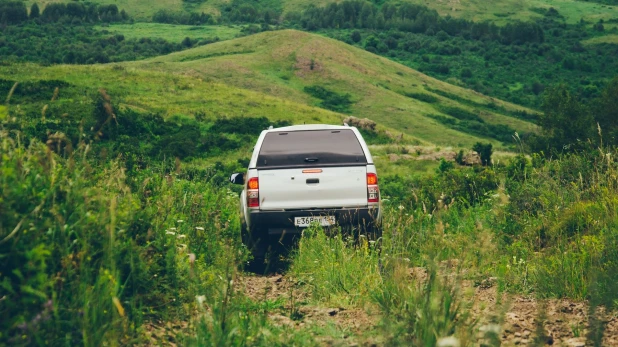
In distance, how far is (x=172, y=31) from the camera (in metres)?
167

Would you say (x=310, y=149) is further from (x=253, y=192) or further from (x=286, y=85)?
(x=286, y=85)

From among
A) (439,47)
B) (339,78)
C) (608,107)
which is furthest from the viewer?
(439,47)

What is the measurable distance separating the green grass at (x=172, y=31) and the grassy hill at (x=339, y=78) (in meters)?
39.2

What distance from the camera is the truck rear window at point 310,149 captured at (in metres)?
9.39

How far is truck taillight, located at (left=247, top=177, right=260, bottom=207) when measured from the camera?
9.19 metres

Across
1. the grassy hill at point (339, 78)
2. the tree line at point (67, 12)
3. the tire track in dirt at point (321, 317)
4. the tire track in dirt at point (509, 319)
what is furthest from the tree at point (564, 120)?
the tree line at point (67, 12)

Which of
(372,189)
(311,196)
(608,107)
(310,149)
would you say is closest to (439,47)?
(608,107)

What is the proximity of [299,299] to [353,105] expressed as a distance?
93.7m

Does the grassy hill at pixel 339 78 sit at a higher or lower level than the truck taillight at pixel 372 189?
lower

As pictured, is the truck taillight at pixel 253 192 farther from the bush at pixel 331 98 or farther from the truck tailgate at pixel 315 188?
the bush at pixel 331 98

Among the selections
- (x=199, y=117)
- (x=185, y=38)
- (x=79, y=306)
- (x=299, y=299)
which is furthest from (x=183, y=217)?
(x=185, y=38)

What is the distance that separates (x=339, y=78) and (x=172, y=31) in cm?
7369

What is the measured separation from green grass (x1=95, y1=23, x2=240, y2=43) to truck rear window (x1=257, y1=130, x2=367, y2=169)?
149 meters

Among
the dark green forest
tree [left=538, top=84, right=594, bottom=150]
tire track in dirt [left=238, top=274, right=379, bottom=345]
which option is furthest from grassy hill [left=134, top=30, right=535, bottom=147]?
tire track in dirt [left=238, top=274, right=379, bottom=345]
